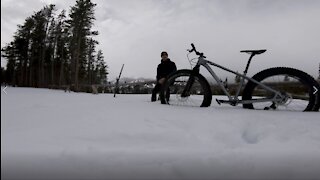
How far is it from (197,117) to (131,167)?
4.67 feet

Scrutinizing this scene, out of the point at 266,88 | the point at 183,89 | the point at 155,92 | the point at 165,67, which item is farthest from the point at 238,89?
the point at 165,67

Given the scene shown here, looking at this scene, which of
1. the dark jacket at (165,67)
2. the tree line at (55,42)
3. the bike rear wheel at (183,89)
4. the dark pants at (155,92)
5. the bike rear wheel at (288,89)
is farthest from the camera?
the tree line at (55,42)

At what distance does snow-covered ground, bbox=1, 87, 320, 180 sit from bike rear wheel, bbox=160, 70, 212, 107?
1.88 metres

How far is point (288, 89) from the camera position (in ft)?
14.2

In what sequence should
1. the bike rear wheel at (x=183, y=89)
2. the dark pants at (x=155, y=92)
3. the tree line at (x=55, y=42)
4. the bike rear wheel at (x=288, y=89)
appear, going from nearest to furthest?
the bike rear wheel at (x=288, y=89)
the bike rear wheel at (x=183, y=89)
the dark pants at (x=155, y=92)
the tree line at (x=55, y=42)

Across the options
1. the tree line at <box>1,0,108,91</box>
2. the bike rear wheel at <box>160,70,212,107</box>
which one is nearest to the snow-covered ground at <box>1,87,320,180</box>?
the bike rear wheel at <box>160,70,212,107</box>

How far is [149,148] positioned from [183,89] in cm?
288

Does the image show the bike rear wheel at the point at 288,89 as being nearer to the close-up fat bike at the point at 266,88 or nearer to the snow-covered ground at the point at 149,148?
the close-up fat bike at the point at 266,88

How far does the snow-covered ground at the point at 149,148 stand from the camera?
209 cm

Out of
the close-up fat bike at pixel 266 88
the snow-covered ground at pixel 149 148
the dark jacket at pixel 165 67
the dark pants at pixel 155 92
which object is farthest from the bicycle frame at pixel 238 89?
the dark jacket at pixel 165 67

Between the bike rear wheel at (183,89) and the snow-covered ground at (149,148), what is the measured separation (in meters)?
1.88

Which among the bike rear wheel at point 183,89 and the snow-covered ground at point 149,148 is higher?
the bike rear wheel at point 183,89

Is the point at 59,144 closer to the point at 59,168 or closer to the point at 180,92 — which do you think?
the point at 59,168

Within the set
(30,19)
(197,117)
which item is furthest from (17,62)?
(197,117)
